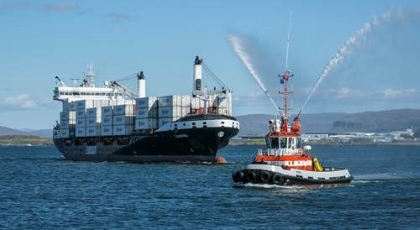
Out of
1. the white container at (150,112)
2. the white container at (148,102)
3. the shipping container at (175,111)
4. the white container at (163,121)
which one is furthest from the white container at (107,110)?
the shipping container at (175,111)

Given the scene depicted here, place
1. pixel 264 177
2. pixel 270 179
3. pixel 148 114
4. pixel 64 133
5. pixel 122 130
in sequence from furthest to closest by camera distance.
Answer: pixel 64 133, pixel 122 130, pixel 148 114, pixel 264 177, pixel 270 179

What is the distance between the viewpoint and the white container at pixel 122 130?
122m

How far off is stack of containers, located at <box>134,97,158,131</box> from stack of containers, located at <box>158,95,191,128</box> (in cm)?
126

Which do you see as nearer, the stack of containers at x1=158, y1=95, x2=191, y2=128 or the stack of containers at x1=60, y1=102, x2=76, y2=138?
the stack of containers at x1=158, y1=95, x2=191, y2=128

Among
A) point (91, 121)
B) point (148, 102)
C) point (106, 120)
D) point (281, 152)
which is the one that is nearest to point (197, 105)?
point (148, 102)

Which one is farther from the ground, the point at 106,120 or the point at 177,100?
the point at 177,100

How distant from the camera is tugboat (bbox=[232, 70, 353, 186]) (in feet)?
202

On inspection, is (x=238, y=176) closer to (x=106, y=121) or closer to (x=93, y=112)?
(x=106, y=121)

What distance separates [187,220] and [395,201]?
17.0 meters

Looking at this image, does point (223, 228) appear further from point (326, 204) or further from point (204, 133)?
point (204, 133)

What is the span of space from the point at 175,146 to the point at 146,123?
7.66 metres

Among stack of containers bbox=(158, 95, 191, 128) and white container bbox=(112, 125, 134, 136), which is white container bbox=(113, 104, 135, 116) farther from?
stack of containers bbox=(158, 95, 191, 128)

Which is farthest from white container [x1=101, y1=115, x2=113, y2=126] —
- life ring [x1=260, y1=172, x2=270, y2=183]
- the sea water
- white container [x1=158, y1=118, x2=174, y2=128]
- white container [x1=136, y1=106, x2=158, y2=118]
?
life ring [x1=260, y1=172, x2=270, y2=183]

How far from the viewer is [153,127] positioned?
4542 inches
